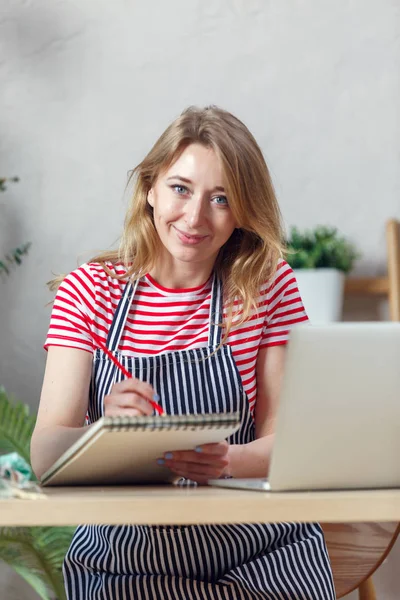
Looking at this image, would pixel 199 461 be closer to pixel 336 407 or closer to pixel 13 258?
pixel 336 407

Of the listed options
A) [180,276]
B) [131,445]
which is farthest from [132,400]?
[180,276]

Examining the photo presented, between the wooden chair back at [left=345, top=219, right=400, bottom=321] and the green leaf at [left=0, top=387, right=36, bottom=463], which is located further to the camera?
the wooden chair back at [left=345, top=219, right=400, bottom=321]

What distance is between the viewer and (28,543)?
6.56ft

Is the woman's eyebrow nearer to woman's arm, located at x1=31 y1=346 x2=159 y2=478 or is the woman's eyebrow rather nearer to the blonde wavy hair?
the blonde wavy hair

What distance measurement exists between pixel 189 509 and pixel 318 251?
1605 millimetres

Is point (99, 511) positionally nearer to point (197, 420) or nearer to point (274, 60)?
point (197, 420)

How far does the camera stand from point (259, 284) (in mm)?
1382

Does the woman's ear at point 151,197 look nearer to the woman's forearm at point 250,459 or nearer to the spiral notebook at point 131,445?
the woman's forearm at point 250,459

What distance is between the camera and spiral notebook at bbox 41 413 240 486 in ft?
2.23

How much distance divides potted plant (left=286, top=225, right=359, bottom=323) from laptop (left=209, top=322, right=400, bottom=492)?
135cm

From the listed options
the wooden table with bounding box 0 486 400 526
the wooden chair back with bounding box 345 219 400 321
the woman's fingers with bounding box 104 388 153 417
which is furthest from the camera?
the wooden chair back with bounding box 345 219 400 321

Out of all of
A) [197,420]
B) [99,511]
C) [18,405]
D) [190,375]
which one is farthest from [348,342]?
[18,405]

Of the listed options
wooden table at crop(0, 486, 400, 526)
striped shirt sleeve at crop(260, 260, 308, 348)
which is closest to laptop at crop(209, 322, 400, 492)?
wooden table at crop(0, 486, 400, 526)

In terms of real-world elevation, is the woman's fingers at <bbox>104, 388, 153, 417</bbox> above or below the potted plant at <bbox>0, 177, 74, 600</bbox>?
above
